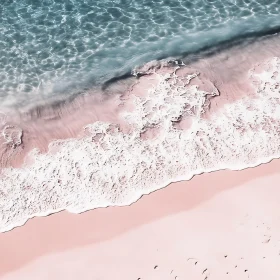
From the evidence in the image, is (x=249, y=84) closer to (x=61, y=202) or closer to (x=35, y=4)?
(x=61, y=202)

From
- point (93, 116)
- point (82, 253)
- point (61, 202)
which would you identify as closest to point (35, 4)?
point (93, 116)

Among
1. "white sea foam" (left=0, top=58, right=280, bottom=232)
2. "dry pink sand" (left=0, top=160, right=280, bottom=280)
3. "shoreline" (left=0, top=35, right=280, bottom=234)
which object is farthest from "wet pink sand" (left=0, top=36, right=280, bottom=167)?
"dry pink sand" (left=0, top=160, right=280, bottom=280)

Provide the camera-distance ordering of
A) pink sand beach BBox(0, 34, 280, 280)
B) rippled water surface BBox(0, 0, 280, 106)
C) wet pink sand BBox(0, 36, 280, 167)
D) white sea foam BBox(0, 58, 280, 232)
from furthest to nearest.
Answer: rippled water surface BBox(0, 0, 280, 106) → wet pink sand BBox(0, 36, 280, 167) → white sea foam BBox(0, 58, 280, 232) → pink sand beach BBox(0, 34, 280, 280)

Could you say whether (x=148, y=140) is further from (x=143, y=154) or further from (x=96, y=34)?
(x=96, y=34)

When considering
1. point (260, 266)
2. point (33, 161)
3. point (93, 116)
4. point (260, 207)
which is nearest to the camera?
point (260, 266)

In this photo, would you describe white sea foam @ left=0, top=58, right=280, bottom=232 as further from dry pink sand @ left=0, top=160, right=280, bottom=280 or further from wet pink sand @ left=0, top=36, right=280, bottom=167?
dry pink sand @ left=0, top=160, right=280, bottom=280
